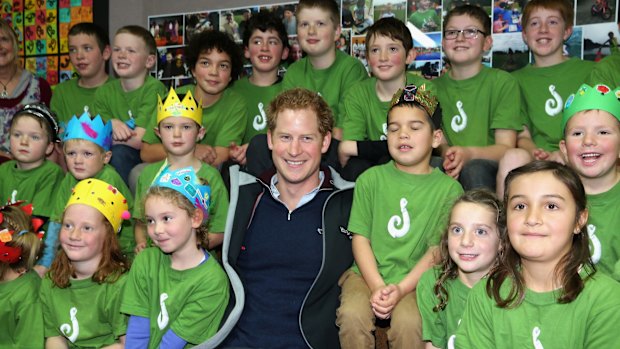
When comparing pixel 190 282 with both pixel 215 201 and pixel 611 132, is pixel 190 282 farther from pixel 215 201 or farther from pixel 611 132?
pixel 611 132

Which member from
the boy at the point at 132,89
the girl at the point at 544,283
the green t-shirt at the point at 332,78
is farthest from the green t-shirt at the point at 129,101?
the girl at the point at 544,283

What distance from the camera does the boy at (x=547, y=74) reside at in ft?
11.8

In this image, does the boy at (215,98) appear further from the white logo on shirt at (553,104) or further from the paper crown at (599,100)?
the paper crown at (599,100)

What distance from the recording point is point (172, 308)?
108 inches

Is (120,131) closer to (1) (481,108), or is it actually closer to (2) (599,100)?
(1) (481,108)

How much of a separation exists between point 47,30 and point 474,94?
12.0ft

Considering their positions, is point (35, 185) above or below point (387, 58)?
below

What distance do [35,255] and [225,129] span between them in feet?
4.01

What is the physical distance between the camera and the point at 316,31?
399 centimetres

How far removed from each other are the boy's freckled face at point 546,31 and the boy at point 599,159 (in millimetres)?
991

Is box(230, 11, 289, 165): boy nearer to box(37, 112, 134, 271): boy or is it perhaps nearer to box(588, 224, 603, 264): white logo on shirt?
box(37, 112, 134, 271): boy

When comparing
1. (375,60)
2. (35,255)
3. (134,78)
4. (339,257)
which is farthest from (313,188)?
(134,78)

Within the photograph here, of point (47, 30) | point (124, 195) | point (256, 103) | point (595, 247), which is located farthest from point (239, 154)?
point (47, 30)

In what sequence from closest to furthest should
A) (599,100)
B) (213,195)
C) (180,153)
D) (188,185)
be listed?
1. (599,100)
2. (188,185)
3. (213,195)
4. (180,153)
